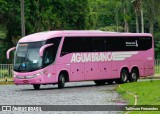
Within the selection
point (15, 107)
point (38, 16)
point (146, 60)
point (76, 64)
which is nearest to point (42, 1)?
point (38, 16)

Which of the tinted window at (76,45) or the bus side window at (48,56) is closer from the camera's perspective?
the bus side window at (48,56)

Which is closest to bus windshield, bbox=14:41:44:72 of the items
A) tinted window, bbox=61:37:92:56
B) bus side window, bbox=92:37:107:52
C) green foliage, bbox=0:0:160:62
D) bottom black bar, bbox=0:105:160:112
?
tinted window, bbox=61:37:92:56

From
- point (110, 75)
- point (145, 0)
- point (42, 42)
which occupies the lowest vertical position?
point (110, 75)

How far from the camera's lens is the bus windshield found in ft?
110

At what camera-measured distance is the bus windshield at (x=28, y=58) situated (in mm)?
33594

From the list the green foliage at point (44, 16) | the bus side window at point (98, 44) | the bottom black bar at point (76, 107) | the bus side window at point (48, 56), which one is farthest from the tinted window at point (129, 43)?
the bottom black bar at point (76, 107)

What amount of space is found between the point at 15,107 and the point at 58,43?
47.3ft

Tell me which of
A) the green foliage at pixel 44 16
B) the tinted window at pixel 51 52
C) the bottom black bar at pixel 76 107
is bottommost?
the bottom black bar at pixel 76 107

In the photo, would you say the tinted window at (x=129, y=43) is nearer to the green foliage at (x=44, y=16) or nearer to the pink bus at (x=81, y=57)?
the pink bus at (x=81, y=57)

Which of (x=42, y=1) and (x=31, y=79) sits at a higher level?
(x=42, y=1)

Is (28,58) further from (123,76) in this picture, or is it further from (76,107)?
(76,107)

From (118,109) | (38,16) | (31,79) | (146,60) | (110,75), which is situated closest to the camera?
(118,109)

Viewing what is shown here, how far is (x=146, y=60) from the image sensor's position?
41125 mm

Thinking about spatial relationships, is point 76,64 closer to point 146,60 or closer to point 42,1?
point 146,60
